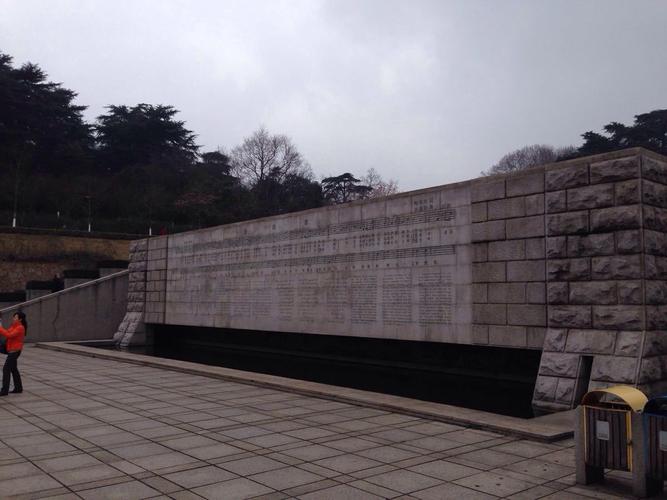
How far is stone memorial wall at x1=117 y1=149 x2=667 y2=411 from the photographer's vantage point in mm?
9016

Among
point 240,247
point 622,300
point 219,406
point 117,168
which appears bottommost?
point 219,406

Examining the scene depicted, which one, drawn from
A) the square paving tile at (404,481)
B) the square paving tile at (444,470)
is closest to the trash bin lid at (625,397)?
the square paving tile at (444,470)

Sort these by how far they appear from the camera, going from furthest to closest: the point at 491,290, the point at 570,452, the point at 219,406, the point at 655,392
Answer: the point at 491,290 < the point at 219,406 < the point at 655,392 < the point at 570,452

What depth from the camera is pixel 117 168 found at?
61.4 meters

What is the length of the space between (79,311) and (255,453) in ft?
62.9

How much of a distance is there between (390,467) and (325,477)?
0.75 metres

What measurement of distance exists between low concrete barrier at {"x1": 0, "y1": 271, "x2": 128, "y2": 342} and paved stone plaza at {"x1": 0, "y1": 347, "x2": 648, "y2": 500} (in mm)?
13339

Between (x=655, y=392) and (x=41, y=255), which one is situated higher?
(x=41, y=255)

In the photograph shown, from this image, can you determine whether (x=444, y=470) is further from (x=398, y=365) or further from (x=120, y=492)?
(x=398, y=365)

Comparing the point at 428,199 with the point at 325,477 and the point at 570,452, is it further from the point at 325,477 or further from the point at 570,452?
the point at 325,477

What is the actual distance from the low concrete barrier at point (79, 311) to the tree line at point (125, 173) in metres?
19.5

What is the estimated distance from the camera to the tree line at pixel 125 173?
45000 mm

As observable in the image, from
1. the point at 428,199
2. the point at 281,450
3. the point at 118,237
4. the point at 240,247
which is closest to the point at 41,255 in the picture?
the point at 118,237

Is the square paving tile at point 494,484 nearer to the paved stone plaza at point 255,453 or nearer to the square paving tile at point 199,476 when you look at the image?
the paved stone plaza at point 255,453
